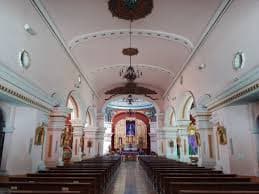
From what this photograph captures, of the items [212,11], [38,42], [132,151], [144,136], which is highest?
[212,11]

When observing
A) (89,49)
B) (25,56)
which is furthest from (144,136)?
(25,56)

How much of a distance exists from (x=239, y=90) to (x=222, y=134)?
1.62 meters

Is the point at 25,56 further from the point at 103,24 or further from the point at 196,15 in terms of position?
the point at 196,15

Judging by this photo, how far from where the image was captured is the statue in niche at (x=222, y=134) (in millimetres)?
6294

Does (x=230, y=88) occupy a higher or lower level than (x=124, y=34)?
lower

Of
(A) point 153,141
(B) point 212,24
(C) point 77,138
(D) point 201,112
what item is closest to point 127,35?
(B) point 212,24

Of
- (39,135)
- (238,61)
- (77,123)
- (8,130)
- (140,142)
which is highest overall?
(238,61)

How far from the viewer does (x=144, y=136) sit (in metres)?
24.6

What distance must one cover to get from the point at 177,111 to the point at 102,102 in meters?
5.95

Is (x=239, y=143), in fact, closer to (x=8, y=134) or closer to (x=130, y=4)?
(x=130, y=4)

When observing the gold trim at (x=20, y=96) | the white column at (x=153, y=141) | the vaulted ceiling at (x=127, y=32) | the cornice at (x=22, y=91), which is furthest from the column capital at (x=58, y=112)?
the white column at (x=153, y=141)

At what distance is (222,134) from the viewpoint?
6418 millimetres

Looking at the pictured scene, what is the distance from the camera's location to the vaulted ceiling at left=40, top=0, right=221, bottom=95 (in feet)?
21.0

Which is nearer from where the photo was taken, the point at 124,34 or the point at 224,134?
the point at 224,134
